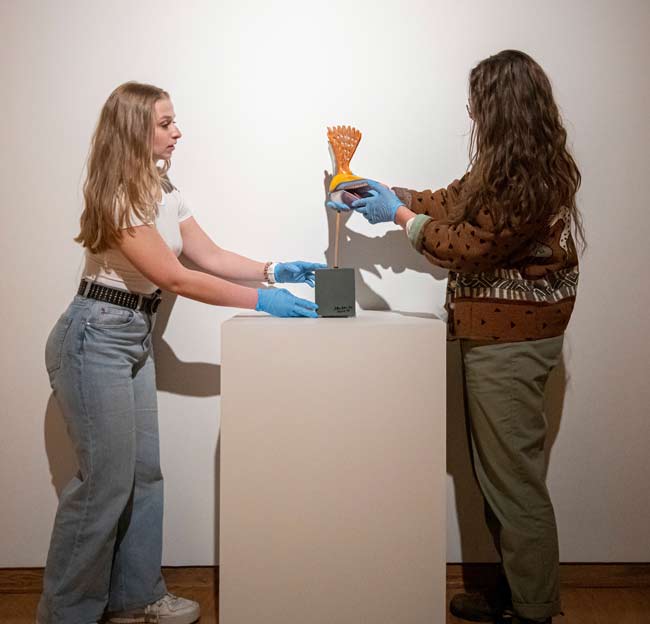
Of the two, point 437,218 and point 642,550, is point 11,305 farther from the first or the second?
point 642,550

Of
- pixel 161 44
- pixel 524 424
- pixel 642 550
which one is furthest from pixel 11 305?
pixel 642 550

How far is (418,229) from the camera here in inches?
70.9

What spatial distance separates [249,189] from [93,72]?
0.55 m

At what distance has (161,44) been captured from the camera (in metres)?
2.06

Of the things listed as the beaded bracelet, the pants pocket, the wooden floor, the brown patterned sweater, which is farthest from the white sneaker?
the brown patterned sweater

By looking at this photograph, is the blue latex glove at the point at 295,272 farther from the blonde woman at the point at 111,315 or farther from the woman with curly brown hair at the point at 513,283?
the woman with curly brown hair at the point at 513,283

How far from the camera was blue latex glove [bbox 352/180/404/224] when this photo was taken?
1.91 meters

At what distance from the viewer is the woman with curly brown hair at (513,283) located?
169 centimetres

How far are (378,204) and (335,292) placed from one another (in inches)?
10.9

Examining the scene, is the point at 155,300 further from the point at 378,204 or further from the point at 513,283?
the point at 513,283

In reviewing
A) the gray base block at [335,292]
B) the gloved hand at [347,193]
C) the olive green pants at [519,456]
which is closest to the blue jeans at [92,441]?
the gray base block at [335,292]

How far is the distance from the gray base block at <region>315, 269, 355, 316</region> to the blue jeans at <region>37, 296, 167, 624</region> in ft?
1.52

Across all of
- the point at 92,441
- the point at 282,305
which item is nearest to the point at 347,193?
the point at 282,305

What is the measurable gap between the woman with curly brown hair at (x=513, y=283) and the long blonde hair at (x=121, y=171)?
25.9 inches
